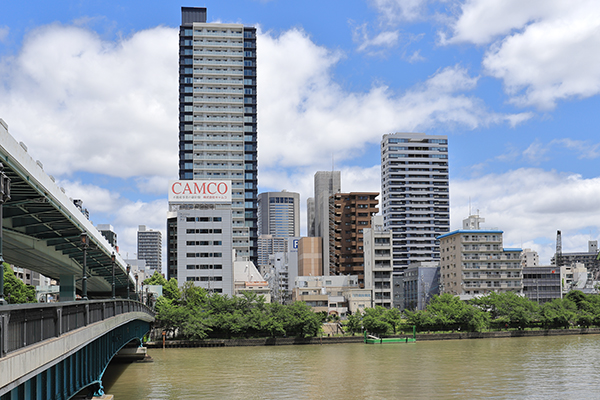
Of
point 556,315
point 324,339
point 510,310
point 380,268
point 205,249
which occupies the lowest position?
point 324,339

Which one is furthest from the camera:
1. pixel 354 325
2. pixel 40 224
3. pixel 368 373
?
pixel 354 325

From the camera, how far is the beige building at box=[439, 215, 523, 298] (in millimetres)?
118500

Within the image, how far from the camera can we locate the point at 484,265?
119562 millimetres

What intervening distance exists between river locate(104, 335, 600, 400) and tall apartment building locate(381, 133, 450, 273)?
384 ft

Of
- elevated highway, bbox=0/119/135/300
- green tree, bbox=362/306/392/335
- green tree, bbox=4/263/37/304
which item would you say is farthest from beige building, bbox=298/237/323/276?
elevated highway, bbox=0/119/135/300

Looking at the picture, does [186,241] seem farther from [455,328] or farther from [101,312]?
[101,312]

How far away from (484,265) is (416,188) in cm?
7163

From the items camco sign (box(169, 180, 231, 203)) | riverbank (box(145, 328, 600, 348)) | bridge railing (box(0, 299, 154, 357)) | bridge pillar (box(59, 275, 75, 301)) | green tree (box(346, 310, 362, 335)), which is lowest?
riverbank (box(145, 328, 600, 348))

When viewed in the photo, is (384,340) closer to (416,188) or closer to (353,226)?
(353,226)

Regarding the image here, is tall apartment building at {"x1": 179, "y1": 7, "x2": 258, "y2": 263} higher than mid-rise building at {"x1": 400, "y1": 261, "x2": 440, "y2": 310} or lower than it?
higher

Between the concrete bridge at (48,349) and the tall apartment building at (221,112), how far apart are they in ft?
414

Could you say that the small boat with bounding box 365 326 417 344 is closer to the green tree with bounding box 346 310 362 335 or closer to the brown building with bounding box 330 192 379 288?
the green tree with bounding box 346 310 362 335

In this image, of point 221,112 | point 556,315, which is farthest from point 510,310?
point 221,112

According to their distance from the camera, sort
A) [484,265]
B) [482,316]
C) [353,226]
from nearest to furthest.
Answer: [482,316], [484,265], [353,226]
